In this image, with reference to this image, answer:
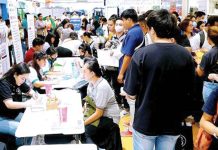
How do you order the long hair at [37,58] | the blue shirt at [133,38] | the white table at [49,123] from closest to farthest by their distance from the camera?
the white table at [49,123] → the blue shirt at [133,38] → the long hair at [37,58]

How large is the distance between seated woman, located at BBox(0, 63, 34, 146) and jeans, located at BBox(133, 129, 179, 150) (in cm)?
171

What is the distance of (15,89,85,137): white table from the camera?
106 inches

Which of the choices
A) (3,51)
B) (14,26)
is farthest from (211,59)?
(14,26)

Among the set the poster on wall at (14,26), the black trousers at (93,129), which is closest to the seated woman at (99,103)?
the black trousers at (93,129)

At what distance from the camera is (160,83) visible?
1.97m

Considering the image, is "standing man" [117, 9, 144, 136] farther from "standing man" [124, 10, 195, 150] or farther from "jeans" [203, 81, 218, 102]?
"standing man" [124, 10, 195, 150]

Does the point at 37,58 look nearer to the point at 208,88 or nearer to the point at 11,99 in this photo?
the point at 11,99

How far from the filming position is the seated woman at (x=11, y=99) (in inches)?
134

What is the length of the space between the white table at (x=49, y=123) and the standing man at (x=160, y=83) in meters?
0.82

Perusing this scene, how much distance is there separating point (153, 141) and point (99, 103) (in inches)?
44.8

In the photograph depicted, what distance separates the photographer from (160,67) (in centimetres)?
193

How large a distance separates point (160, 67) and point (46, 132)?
127 centimetres

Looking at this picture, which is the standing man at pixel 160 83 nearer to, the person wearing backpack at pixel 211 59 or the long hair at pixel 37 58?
the person wearing backpack at pixel 211 59

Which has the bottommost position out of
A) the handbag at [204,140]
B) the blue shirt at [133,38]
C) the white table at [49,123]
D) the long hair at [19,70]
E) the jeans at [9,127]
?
the jeans at [9,127]
